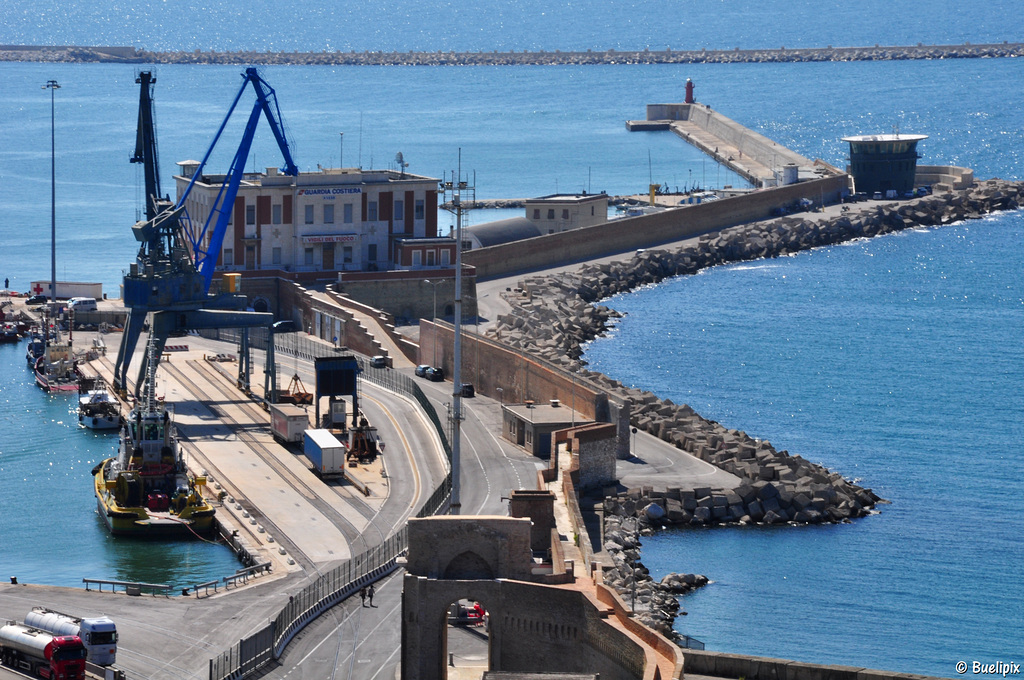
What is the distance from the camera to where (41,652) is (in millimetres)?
39406

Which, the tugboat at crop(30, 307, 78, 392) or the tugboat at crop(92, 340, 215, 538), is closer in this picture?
the tugboat at crop(92, 340, 215, 538)

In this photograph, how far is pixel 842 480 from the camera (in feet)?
205

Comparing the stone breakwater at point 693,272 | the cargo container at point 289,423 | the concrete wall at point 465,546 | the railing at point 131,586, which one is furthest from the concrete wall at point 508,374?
the concrete wall at point 465,546

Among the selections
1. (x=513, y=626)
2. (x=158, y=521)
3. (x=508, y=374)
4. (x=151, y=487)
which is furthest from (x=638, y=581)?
(x=508, y=374)

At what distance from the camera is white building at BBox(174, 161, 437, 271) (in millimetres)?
90812

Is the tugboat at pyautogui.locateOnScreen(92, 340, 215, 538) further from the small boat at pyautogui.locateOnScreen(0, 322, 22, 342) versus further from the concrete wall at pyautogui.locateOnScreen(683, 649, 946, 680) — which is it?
the small boat at pyautogui.locateOnScreen(0, 322, 22, 342)

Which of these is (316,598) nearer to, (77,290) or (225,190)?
(225,190)

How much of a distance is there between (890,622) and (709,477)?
11471 mm

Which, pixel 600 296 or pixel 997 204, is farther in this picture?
pixel 997 204

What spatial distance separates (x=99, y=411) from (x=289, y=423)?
37.1 ft

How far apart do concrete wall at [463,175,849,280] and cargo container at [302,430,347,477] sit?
38.6 m

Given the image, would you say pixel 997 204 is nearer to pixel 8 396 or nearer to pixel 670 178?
pixel 670 178

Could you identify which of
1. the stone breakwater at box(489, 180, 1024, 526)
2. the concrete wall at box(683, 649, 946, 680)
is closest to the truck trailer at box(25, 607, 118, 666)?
the concrete wall at box(683, 649, 946, 680)

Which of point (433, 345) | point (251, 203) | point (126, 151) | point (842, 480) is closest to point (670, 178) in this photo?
point (126, 151)
